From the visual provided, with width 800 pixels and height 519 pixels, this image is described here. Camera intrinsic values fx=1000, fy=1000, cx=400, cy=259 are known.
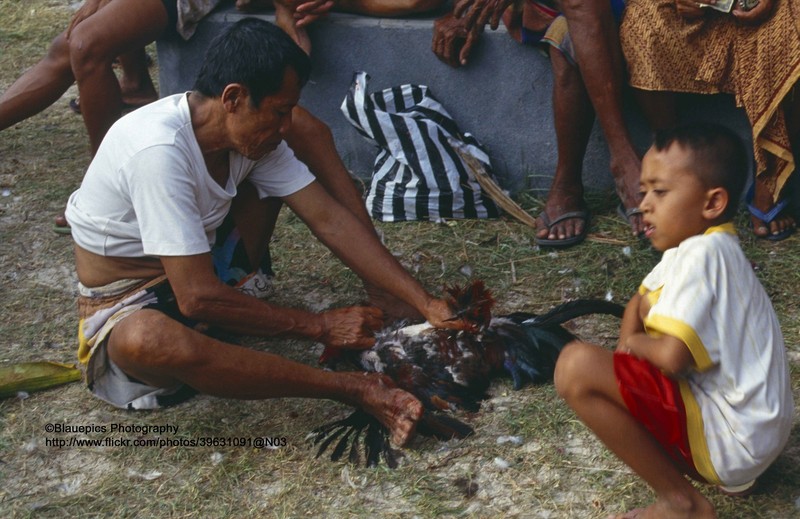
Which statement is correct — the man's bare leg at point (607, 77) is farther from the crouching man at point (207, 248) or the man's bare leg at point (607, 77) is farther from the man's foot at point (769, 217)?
the crouching man at point (207, 248)

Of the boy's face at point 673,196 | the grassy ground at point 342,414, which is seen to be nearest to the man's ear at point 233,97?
the grassy ground at point 342,414

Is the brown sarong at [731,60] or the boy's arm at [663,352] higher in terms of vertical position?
the brown sarong at [731,60]

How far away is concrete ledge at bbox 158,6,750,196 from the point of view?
15.4 feet

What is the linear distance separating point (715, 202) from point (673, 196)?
10 cm

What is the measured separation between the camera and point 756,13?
12.9 feet

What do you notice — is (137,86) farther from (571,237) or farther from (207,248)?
(207,248)

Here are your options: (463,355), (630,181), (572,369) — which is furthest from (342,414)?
→ (630,181)

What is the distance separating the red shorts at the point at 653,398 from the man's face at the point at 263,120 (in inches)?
51.8

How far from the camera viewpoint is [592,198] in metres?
4.70

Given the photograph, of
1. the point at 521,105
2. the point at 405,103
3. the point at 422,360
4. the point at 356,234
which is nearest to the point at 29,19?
the point at 405,103

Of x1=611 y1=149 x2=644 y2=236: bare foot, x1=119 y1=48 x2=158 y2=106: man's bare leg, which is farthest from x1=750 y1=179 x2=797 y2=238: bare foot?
x1=119 y1=48 x2=158 y2=106: man's bare leg

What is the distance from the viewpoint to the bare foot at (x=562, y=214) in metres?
4.38

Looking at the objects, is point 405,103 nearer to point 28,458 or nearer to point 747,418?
point 28,458

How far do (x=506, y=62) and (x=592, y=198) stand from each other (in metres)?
0.76
